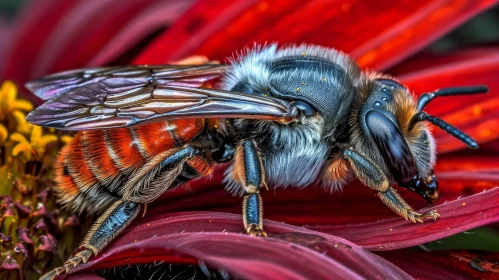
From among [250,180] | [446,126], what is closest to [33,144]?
[250,180]

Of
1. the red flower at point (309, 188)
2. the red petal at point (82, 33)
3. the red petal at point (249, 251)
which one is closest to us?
the red petal at point (249, 251)

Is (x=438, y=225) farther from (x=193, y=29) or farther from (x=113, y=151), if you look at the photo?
(x=193, y=29)

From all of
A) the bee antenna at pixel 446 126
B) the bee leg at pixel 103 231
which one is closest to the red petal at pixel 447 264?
the bee antenna at pixel 446 126

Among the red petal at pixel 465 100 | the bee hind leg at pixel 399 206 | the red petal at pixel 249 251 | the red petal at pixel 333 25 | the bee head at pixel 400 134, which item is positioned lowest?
the red petal at pixel 249 251

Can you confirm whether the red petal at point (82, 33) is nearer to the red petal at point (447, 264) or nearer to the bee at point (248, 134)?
the bee at point (248, 134)

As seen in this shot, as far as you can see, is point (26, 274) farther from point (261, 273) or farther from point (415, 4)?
point (415, 4)

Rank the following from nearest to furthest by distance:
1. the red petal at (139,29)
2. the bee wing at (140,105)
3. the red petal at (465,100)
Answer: the bee wing at (140,105)
the red petal at (465,100)
the red petal at (139,29)
